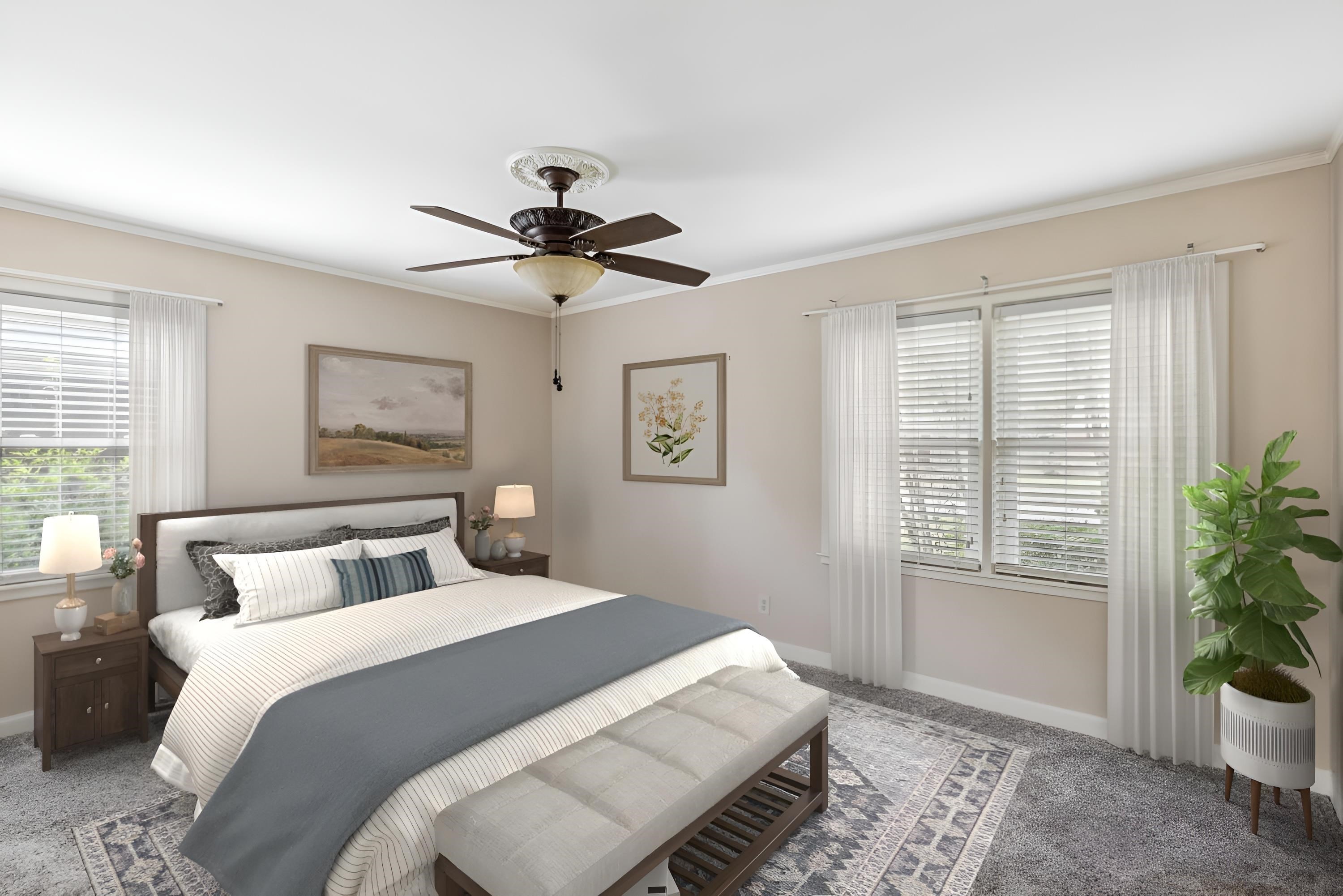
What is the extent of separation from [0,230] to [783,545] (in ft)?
14.5

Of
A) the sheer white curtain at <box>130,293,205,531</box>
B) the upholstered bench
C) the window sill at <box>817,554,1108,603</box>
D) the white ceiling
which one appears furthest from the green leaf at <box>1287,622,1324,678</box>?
the sheer white curtain at <box>130,293,205,531</box>

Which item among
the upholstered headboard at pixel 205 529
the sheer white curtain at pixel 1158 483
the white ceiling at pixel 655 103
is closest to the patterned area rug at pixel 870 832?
the sheer white curtain at pixel 1158 483

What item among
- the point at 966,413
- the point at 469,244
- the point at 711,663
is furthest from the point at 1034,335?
the point at 469,244

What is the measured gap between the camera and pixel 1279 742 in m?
2.35

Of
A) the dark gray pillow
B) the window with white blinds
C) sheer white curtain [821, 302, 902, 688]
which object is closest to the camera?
the window with white blinds

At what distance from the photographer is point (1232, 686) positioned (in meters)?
2.53

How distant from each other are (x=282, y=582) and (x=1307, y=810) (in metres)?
→ 4.38

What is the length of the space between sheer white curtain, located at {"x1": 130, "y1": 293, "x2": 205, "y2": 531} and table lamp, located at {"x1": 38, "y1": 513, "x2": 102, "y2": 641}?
1.41 feet

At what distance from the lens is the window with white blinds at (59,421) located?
313 centimetres

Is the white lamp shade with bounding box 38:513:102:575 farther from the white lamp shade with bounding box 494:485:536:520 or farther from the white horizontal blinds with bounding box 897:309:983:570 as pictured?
the white horizontal blinds with bounding box 897:309:983:570

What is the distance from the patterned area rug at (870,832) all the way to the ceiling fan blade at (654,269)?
2.21 metres

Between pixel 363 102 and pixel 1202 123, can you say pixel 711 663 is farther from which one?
pixel 1202 123

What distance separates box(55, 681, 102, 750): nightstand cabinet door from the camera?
2871mm

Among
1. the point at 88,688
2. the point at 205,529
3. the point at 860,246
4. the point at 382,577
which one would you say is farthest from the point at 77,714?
the point at 860,246
